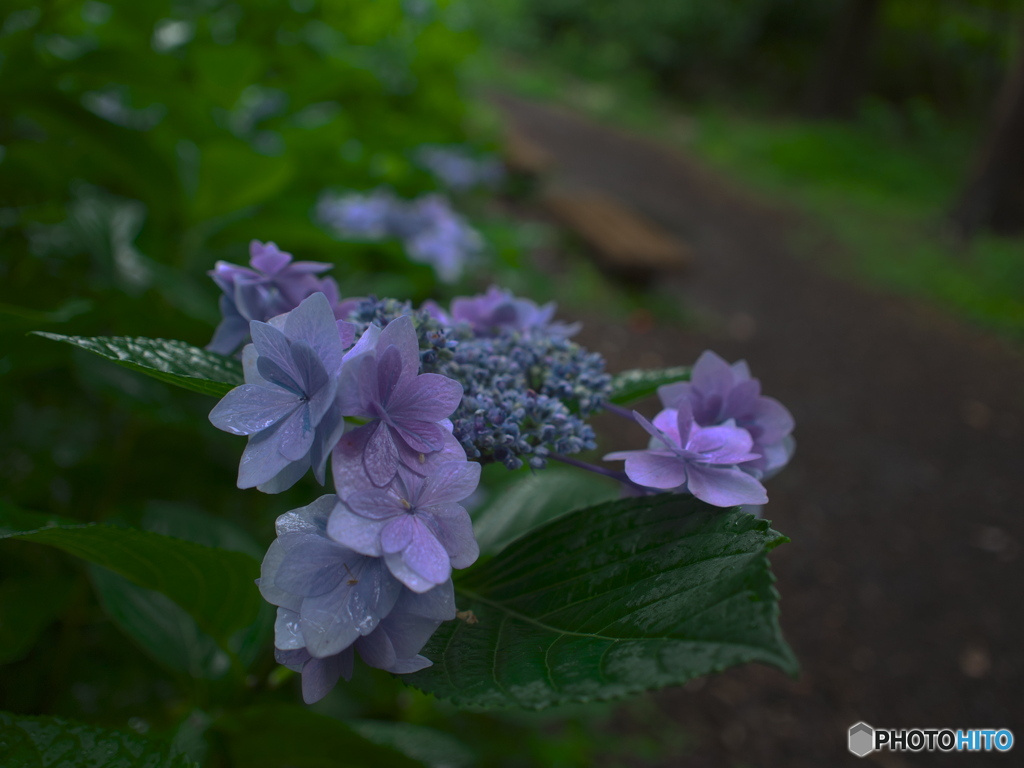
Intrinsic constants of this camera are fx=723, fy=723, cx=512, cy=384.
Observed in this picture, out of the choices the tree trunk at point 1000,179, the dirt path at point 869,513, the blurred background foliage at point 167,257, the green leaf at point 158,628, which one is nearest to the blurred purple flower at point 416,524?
Answer: the blurred background foliage at point 167,257

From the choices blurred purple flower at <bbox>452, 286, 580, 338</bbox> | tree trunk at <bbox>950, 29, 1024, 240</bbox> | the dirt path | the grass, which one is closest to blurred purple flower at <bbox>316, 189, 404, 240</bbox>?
blurred purple flower at <bbox>452, 286, 580, 338</bbox>

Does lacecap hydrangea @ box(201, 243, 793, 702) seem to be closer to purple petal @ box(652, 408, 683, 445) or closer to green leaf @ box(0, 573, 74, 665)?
purple petal @ box(652, 408, 683, 445)

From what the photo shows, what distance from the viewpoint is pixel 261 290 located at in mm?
712

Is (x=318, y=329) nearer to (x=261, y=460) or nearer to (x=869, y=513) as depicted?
(x=261, y=460)

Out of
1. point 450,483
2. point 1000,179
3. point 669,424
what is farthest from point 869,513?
point 1000,179

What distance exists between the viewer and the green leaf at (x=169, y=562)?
1.96 feet

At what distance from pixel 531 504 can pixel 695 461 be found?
1.60ft

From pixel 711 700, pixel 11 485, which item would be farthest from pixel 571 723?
pixel 11 485

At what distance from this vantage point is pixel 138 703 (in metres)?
1.21

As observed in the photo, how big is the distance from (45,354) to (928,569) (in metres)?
3.73

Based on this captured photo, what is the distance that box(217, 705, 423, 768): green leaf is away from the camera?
0.77 meters

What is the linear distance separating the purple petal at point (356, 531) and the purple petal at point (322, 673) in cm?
8

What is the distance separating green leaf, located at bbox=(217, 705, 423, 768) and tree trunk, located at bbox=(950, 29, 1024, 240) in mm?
8465

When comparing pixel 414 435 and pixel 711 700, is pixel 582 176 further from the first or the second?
pixel 414 435
